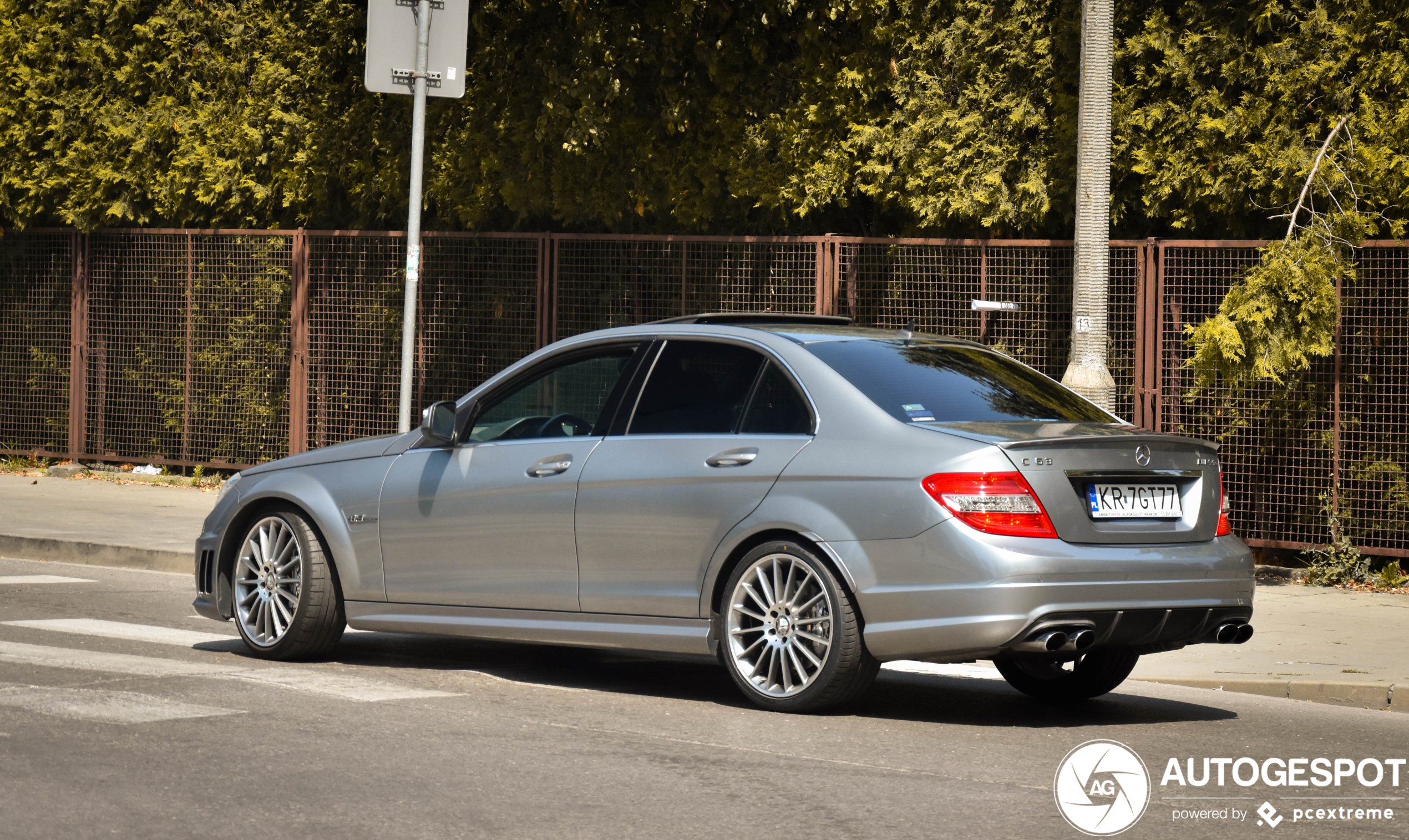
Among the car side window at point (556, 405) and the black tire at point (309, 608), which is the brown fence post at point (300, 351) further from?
the car side window at point (556, 405)

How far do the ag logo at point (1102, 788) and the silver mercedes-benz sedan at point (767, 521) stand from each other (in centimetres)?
42

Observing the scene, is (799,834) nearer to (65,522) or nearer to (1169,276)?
(1169,276)

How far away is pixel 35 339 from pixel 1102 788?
16.1 metres

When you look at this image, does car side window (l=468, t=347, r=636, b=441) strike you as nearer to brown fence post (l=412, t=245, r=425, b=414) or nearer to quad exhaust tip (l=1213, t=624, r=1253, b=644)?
quad exhaust tip (l=1213, t=624, r=1253, b=644)

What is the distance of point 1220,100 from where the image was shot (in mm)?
12391

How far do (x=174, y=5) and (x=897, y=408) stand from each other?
1372 cm

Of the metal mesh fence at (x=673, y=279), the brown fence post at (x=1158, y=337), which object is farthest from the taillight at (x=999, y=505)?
the metal mesh fence at (x=673, y=279)

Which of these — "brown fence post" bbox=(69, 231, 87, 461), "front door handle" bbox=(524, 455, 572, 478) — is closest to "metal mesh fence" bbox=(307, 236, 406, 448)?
"brown fence post" bbox=(69, 231, 87, 461)

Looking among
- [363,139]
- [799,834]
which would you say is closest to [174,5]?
[363,139]

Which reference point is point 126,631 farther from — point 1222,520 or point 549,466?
point 1222,520

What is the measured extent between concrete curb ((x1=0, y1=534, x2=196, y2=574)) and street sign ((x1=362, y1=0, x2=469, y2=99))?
147 inches

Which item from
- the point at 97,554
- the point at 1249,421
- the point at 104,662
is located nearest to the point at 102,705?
the point at 104,662

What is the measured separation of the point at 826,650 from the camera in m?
6.94

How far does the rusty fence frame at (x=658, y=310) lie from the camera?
12570 mm
